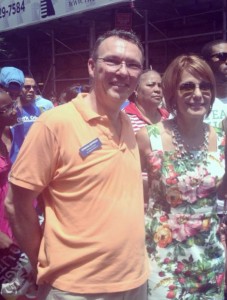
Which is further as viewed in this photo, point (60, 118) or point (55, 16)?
point (55, 16)

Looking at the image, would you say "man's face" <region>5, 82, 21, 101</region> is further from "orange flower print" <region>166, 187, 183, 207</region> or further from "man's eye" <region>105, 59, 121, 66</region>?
"man's eye" <region>105, 59, 121, 66</region>

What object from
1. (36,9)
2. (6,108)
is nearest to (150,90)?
(6,108)

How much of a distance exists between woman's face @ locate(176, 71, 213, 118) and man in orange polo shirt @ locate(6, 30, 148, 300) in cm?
58

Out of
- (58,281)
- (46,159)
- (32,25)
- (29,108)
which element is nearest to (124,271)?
(58,281)

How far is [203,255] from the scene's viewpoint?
2582mm

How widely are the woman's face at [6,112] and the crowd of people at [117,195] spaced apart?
0.92 metres

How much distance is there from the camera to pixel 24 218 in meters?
2.11

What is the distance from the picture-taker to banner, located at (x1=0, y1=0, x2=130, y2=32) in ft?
32.7

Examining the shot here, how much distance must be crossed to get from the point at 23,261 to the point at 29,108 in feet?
10.9

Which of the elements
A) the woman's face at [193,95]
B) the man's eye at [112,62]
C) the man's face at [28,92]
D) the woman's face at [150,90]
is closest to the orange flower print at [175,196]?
the woman's face at [193,95]

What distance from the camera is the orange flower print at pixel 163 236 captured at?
2.59 meters

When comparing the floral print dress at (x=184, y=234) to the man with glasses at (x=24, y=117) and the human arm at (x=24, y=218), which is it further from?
the man with glasses at (x=24, y=117)

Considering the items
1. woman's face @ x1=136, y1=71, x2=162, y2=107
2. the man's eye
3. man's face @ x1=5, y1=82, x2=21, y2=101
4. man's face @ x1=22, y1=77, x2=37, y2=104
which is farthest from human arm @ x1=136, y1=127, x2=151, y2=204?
man's face @ x1=22, y1=77, x2=37, y2=104

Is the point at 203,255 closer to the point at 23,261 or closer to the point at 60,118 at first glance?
the point at 23,261
